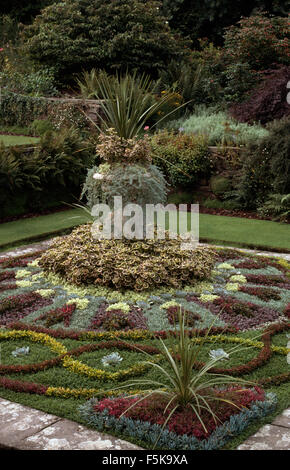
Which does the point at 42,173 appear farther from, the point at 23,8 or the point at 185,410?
the point at 23,8

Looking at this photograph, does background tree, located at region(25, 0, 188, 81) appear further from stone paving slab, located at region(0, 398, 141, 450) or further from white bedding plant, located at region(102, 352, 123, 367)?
stone paving slab, located at region(0, 398, 141, 450)

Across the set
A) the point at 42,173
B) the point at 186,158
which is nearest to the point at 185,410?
the point at 42,173

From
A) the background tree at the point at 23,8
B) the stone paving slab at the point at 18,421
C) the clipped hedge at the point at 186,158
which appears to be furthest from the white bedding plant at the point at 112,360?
the background tree at the point at 23,8

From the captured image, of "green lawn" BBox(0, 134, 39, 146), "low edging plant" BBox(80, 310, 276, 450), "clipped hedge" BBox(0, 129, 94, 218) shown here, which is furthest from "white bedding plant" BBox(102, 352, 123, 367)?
"green lawn" BBox(0, 134, 39, 146)

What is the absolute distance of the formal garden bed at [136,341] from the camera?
11.7 feet

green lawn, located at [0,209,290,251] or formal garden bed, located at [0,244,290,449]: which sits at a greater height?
formal garden bed, located at [0,244,290,449]

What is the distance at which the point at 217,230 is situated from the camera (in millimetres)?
9141

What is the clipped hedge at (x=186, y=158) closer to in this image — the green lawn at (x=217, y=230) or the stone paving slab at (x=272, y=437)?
the green lawn at (x=217, y=230)

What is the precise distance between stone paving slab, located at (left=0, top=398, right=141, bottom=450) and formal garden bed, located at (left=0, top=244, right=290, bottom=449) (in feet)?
0.28

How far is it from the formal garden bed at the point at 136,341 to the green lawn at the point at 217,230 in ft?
4.31

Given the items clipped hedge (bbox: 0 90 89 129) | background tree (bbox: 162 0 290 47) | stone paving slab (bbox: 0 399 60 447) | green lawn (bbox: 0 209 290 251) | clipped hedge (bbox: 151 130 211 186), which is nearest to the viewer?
stone paving slab (bbox: 0 399 60 447)

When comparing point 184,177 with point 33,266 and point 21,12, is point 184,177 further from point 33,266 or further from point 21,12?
point 21,12

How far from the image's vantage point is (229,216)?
1048 centimetres

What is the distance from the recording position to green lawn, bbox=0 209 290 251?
8.34 meters
